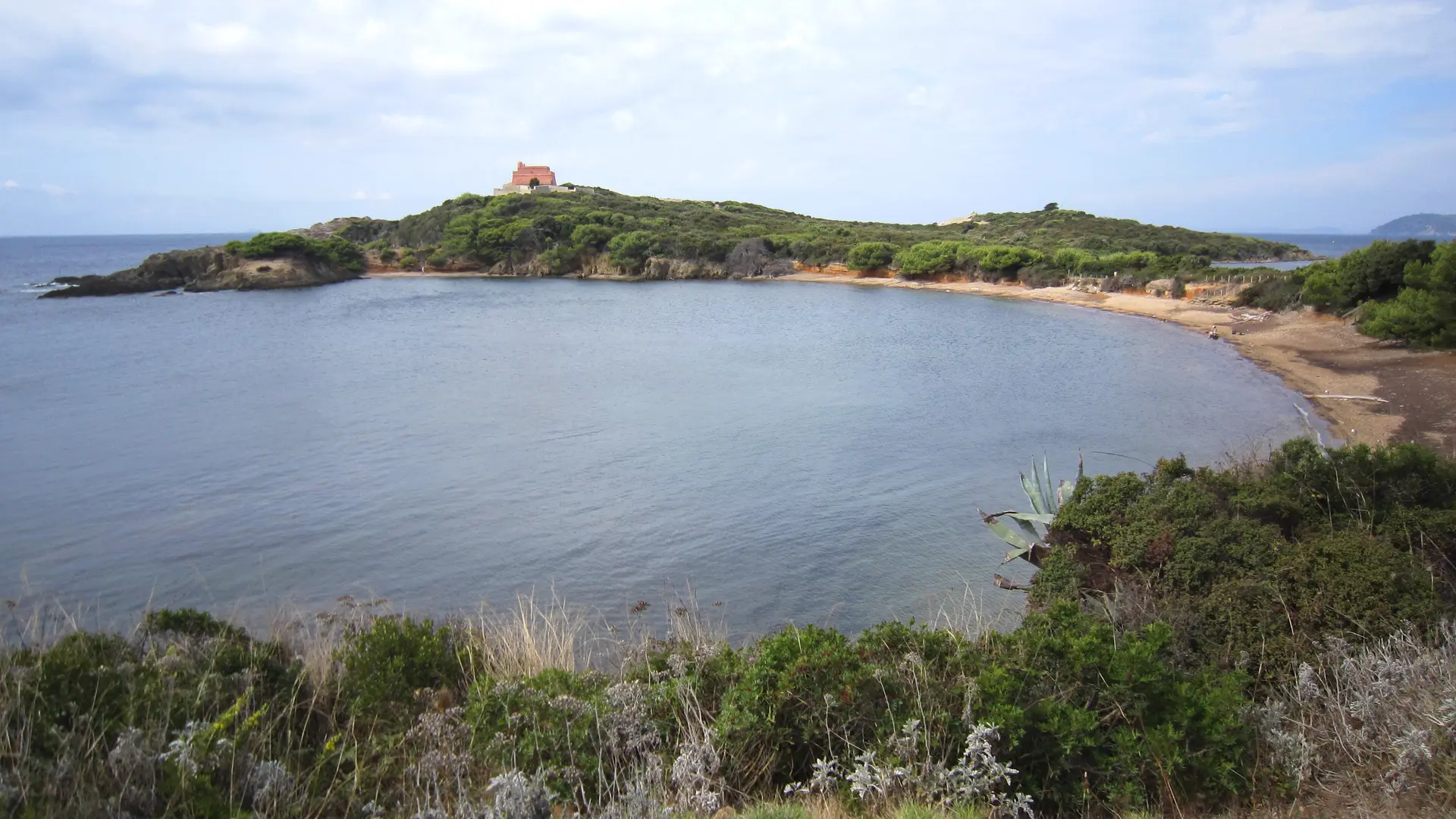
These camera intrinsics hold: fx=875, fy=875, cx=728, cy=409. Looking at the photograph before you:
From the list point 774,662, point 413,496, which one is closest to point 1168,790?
point 774,662

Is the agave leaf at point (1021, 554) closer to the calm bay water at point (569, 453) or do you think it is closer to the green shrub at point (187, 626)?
the calm bay water at point (569, 453)

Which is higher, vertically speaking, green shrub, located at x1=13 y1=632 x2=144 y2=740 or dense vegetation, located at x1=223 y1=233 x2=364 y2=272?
dense vegetation, located at x1=223 y1=233 x2=364 y2=272

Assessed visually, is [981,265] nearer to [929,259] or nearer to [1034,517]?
[929,259]

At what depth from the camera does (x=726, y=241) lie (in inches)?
2397

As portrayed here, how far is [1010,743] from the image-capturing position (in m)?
3.94

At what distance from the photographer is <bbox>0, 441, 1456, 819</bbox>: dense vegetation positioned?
3561mm

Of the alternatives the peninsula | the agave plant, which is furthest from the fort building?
the agave plant

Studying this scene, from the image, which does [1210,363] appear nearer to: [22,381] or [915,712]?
[915,712]

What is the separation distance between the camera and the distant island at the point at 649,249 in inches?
1946

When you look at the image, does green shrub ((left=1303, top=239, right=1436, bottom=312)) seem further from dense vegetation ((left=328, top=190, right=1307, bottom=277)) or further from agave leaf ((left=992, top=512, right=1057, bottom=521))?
agave leaf ((left=992, top=512, right=1057, bottom=521))

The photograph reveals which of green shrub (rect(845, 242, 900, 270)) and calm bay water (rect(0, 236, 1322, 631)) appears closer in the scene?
calm bay water (rect(0, 236, 1322, 631))

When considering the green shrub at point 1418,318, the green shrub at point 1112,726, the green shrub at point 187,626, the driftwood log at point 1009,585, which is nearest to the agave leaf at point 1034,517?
the driftwood log at point 1009,585

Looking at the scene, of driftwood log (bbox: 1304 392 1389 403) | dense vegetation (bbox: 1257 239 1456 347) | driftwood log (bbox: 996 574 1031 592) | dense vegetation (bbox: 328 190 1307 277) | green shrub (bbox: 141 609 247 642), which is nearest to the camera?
green shrub (bbox: 141 609 247 642)

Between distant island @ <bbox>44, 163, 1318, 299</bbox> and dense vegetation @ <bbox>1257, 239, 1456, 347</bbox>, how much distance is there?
979 cm
